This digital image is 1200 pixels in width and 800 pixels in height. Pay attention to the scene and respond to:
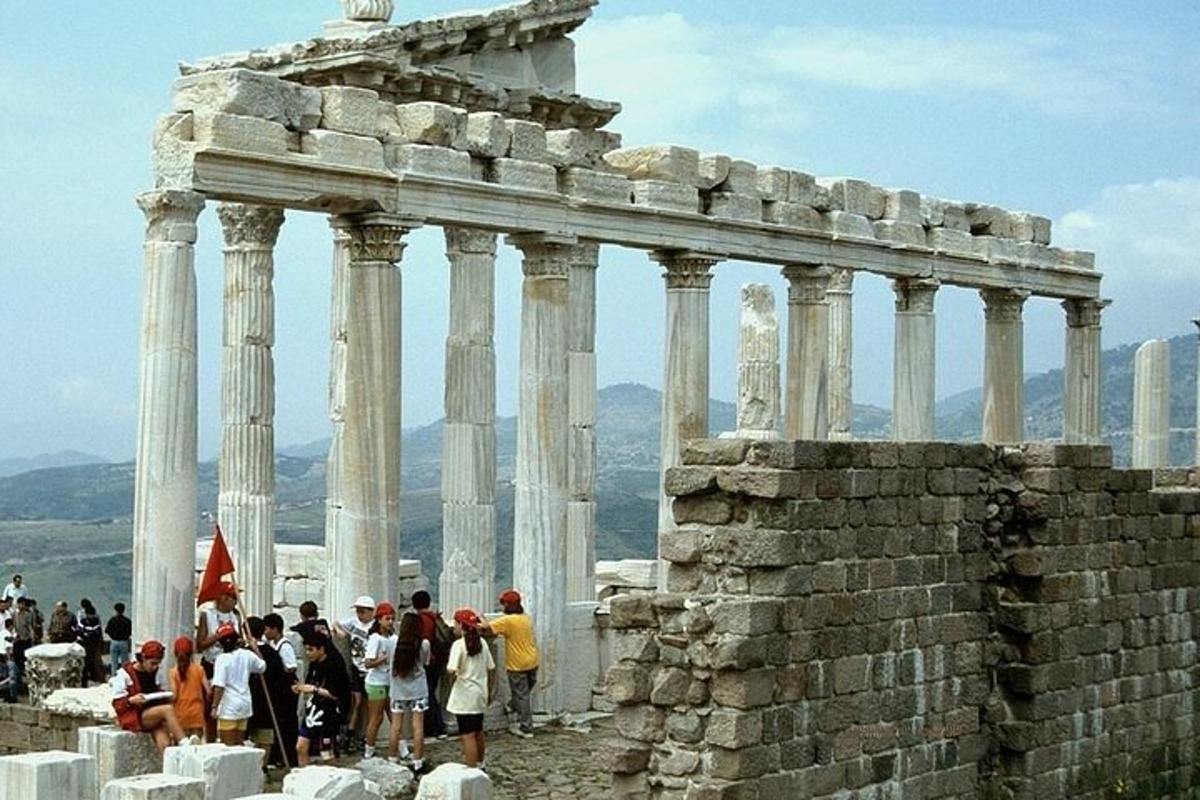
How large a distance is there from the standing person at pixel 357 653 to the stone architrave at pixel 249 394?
4841 mm

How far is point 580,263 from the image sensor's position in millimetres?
Result: 31922

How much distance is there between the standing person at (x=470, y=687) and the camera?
22.0 m

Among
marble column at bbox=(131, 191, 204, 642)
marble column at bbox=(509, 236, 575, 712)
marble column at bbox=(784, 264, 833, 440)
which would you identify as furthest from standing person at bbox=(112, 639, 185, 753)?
marble column at bbox=(784, 264, 833, 440)

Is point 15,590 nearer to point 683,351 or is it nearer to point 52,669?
point 52,669

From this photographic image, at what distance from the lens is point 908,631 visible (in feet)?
61.5

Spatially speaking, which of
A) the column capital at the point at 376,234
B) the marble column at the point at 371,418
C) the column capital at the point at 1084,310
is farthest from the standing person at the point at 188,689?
the column capital at the point at 1084,310

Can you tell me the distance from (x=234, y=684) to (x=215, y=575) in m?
1.99

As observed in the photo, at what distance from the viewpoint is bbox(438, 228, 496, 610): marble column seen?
29.9m

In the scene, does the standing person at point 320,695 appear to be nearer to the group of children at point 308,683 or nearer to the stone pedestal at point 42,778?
the group of children at point 308,683

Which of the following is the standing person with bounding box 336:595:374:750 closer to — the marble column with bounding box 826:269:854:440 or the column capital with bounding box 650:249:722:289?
the column capital with bounding box 650:249:722:289

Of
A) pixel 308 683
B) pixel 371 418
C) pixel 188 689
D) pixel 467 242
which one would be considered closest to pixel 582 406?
pixel 467 242

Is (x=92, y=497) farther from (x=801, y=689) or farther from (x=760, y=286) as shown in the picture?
(x=801, y=689)

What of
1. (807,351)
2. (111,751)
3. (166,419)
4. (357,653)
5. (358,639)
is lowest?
(111,751)

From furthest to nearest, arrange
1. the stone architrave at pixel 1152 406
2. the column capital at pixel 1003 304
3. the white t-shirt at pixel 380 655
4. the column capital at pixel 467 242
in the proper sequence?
the stone architrave at pixel 1152 406, the column capital at pixel 1003 304, the column capital at pixel 467 242, the white t-shirt at pixel 380 655
